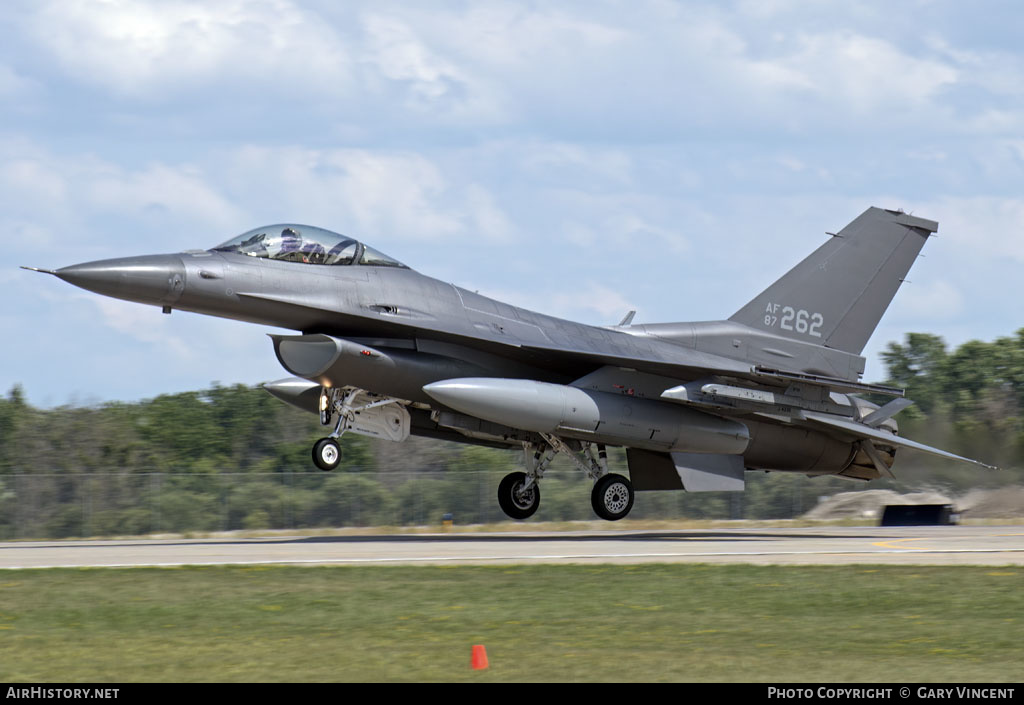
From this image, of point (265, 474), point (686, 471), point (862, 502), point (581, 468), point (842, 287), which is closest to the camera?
point (686, 471)

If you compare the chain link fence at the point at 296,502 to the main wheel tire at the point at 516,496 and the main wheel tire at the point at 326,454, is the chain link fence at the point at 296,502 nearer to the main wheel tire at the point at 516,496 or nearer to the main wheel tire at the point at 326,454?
the main wheel tire at the point at 516,496

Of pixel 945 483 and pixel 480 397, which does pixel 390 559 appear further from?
pixel 945 483

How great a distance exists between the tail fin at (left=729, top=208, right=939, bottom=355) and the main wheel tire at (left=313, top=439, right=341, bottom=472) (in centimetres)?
833

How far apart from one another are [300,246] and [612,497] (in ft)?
22.8

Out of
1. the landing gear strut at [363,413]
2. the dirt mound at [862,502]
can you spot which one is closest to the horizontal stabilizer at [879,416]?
the dirt mound at [862,502]

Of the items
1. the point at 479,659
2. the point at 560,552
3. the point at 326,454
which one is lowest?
the point at 479,659

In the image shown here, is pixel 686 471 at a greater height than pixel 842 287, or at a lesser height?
lesser

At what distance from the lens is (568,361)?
65.5ft

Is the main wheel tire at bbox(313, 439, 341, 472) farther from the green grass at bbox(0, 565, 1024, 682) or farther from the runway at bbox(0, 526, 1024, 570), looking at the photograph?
the green grass at bbox(0, 565, 1024, 682)

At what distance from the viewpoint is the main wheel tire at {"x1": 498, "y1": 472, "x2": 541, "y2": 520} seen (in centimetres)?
2183

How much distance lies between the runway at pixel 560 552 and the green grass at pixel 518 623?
1100mm

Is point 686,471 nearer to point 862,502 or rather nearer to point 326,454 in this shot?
point 326,454

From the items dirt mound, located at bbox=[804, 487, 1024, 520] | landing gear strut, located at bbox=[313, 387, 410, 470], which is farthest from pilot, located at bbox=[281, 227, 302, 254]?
dirt mound, located at bbox=[804, 487, 1024, 520]

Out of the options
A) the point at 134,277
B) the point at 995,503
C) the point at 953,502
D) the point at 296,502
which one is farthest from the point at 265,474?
the point at 995,503
